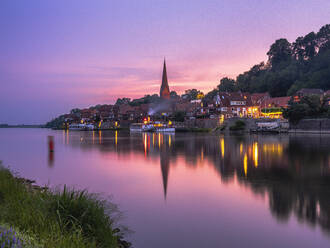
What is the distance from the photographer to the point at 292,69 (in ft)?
355

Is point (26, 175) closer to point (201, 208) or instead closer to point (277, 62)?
point (201, 208)

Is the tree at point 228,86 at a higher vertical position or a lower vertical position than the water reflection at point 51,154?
higher

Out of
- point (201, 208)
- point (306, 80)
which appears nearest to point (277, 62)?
point (306, 80)

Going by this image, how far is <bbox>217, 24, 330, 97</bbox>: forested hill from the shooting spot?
9650 cm

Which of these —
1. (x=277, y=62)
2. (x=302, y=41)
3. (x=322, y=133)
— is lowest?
(x=322, y=133)

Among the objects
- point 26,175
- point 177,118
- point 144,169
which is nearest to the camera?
point 26,175

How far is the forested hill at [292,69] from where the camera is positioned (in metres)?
96.5

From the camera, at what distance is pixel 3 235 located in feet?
13.3

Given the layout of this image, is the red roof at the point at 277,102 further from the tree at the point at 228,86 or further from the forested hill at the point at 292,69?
the tree at the point at 228,86

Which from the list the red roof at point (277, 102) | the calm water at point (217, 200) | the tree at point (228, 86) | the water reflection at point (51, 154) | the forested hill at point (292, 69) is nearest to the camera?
the calm water at point (217, 200)

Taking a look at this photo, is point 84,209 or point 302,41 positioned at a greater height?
point 302,41

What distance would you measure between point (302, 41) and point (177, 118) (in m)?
68.1

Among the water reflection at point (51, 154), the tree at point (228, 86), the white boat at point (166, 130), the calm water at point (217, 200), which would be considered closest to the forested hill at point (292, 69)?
the tree at point (228, 86)

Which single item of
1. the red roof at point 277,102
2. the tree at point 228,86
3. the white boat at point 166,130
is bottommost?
the white boat at point 166,130
